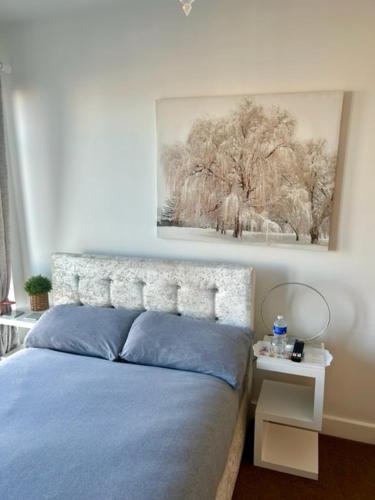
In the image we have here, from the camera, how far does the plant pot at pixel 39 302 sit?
2637 millimetres

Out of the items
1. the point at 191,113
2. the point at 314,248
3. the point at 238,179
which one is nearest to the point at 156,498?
the point at 314,248

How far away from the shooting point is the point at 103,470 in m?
1.28

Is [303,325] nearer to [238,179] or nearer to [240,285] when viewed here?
[240,285]

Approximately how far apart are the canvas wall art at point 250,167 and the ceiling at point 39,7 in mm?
731

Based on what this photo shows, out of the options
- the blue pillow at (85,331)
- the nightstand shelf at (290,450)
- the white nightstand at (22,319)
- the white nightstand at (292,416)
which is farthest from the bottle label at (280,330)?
the white nightstand at (22,319)

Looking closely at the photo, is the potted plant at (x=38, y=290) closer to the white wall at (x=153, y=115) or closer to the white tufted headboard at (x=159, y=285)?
the white tufted headboard at (x=159, y=285)

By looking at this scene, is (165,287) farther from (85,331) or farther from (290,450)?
(290,450)

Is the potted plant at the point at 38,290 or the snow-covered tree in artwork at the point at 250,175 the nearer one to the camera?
the snow-covered tree in artwork at the point at 250,175

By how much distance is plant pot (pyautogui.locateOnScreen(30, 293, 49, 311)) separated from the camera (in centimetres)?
264

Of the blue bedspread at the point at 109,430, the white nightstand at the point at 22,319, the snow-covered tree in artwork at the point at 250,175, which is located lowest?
the blue bedspread at the point at 109,430

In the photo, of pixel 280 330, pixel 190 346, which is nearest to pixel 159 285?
pixel 190 346

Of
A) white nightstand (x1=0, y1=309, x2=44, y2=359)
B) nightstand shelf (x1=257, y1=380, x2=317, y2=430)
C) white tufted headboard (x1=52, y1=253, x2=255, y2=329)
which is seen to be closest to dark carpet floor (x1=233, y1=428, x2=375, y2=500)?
nightstand shelf (x1=257, y1=380, x2=317, y2=430)

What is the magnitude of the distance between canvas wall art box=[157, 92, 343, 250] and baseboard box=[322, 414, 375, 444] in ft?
3.62

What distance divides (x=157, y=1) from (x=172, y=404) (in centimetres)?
225
